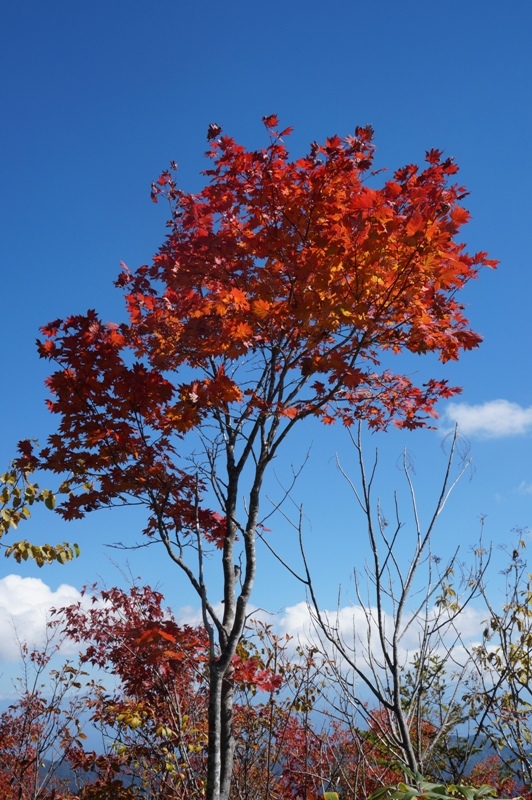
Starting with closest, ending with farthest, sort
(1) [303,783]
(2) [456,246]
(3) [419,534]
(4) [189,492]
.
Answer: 1. (3) [419,534]
2. (2) [456,246]
3. (4) [189,492]
4. (1) [303,783]

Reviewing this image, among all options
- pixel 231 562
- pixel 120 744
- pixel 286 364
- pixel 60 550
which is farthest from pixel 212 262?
pixel 120 744

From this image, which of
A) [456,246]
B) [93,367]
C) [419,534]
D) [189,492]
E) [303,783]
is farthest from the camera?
[303,783]

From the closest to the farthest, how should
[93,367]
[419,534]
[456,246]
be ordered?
[419,534], [456,246], [93,367]

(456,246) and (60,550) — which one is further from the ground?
(456,246)

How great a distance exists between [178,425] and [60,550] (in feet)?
4.77

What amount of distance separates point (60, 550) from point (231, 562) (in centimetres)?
142

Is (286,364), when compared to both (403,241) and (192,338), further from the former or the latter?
(403,241)

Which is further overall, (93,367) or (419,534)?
(93,367)

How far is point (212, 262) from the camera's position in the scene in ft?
14.4

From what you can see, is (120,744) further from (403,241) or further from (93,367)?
(403,241)

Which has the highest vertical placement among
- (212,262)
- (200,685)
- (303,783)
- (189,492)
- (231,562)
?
(212,262)

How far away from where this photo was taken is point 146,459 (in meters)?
4.30

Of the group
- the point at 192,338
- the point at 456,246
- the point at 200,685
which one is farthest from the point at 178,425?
the point at 200,685

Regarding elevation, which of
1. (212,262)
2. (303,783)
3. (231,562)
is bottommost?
(303,783)
